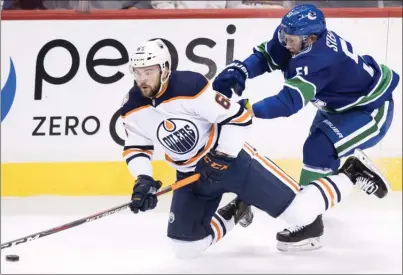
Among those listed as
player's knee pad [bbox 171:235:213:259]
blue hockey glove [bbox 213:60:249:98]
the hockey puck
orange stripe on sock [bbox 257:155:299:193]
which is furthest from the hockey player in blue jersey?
the hockey puck

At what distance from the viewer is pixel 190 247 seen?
3176 mm

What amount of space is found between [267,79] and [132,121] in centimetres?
136

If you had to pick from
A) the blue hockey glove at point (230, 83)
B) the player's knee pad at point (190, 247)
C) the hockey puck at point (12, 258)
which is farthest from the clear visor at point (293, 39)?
the hockey puck at point (12, 258)

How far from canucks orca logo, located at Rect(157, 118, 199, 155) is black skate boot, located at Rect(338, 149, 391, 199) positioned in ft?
2.25

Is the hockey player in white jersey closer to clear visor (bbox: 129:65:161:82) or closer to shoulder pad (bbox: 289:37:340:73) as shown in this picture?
clear visor (bbox: 129:65:161:82)

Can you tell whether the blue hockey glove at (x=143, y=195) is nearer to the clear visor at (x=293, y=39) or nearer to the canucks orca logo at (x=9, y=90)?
the clear visor at (x=293, y=39)

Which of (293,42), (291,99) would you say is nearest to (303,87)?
(291,99)

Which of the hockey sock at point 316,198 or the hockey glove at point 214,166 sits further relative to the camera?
the hockey sock at point 316,198

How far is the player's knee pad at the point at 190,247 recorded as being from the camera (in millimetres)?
3174

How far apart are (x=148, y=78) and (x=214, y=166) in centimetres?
41

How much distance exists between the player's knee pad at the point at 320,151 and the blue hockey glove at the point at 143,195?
0.86 meters

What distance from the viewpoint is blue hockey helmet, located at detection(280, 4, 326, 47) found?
3053 mm

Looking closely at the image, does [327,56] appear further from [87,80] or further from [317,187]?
[87,80]

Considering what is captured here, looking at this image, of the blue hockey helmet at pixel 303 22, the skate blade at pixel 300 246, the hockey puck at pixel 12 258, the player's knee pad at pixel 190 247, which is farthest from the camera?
the skate blade at pixel 300 246
